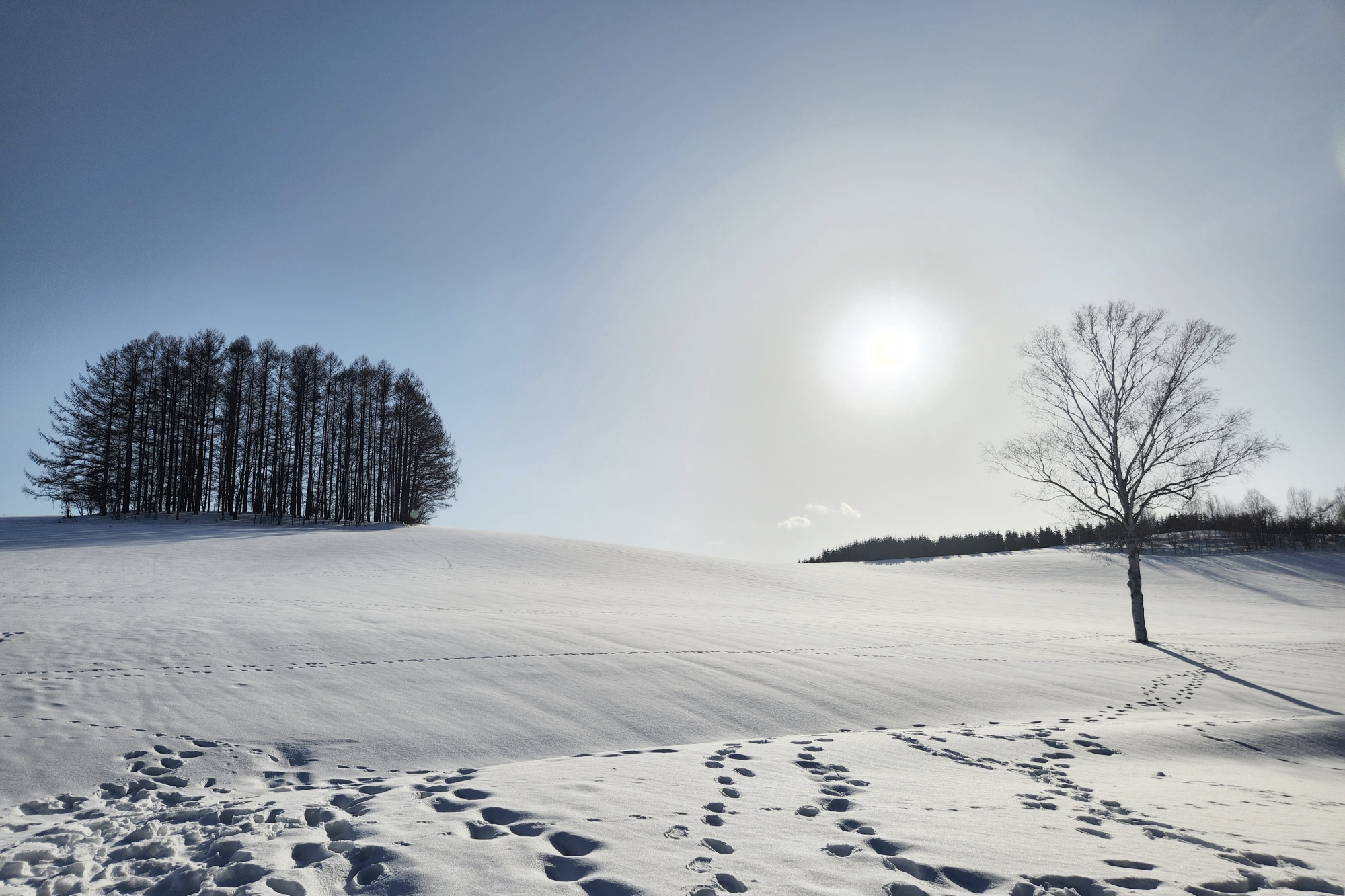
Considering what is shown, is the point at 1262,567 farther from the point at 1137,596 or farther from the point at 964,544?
the point at 1137,596

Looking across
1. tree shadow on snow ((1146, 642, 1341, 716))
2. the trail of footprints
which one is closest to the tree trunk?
tree shadow on snow ((1146, 642, 1341, 716))

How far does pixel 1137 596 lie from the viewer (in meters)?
14.0

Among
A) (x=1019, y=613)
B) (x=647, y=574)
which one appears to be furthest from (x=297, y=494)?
(x=1019, y=613)

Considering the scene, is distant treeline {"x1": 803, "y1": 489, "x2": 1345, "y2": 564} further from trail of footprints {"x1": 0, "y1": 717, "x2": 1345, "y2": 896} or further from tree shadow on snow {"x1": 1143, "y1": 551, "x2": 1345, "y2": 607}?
trail of footprints {"x1": 0, "y1": 717, "x2": 1345, "y2": 896}

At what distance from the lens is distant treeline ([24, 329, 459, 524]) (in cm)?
3166

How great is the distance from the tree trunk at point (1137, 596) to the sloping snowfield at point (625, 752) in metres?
0.46

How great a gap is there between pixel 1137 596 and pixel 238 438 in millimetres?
39956

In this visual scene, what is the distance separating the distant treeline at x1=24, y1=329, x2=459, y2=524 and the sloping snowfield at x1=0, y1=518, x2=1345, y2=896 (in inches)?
891

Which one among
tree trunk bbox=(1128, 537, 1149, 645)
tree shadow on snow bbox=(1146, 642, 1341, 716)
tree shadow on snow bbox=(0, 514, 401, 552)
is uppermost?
tree shadow on snow bbox=(0, 514, 401, 552)

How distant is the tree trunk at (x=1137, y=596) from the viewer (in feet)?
44.0

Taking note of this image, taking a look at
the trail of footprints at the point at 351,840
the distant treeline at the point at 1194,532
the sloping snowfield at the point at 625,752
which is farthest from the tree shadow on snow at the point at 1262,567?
the trail of footprints at the point at 351,840

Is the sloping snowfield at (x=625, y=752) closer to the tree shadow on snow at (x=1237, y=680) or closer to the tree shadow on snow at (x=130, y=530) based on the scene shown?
the tree shadow on snow at (x=1237, y=680)

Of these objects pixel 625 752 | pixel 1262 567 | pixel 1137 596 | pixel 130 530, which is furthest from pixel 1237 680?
pixel 130 530

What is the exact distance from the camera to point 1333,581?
78.3 feet
